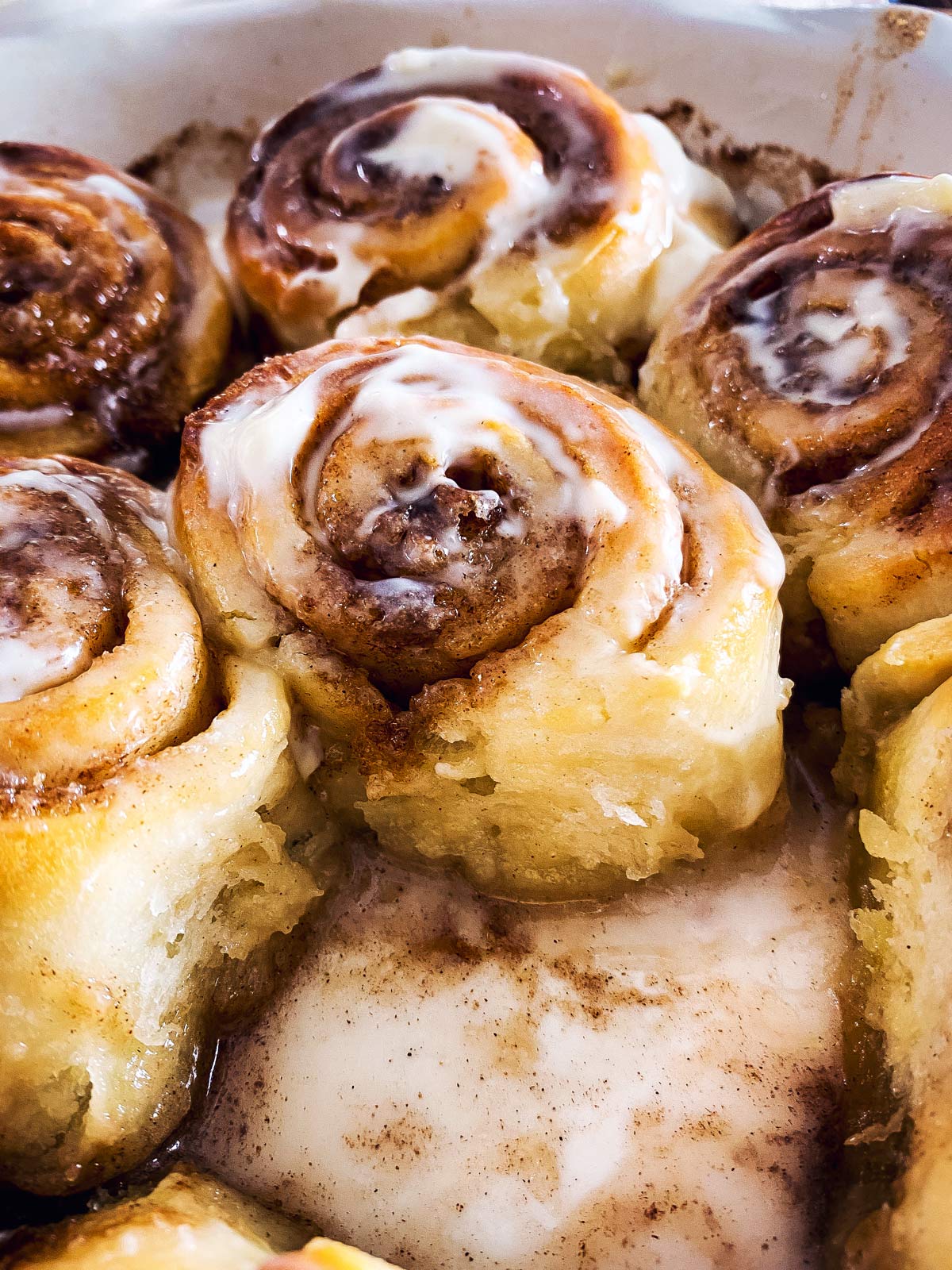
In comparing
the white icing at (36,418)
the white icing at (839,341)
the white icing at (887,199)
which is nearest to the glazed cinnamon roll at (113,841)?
the white icing at (36,418)

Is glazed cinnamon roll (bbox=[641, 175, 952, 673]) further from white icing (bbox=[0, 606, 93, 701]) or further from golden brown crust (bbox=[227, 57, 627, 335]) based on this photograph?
white icing (bbox=[0, 606, 93, 701])

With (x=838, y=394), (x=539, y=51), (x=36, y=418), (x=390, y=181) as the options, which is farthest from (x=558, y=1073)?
(x=539, y=51)

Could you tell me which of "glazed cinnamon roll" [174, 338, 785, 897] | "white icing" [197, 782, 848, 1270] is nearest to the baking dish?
"glazed cinnamon roll" [174, 338, 785, 897]

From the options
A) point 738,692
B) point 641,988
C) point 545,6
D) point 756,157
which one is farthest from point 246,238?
point 641,988

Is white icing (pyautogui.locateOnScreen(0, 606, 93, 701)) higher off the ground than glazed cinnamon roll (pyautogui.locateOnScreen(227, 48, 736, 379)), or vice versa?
glazed cinnamon roll (pyautogui.locateOnScreen(227, 48, 736, 379))

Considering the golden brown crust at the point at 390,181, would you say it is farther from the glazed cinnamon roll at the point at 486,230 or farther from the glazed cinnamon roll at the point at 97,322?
the glazed cinnamon roll at the point at 97,322

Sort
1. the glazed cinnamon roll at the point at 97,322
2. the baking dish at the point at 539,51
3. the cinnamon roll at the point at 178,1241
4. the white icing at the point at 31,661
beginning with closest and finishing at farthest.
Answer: the cinnamon roll at the point at 178,1241 < the white icing at the point at 31,661 < the glazed cinnamon roll at the point at 97,322 < the baking dish at the point at 539,51

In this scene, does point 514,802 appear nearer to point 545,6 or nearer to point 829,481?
point 829,481

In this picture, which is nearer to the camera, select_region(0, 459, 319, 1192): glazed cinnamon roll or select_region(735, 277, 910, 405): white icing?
select_region(0, 459, 319, 1192): glazed cinnamon roll
